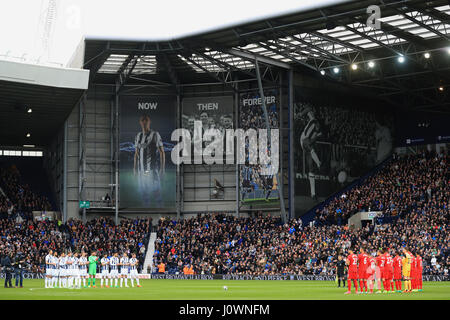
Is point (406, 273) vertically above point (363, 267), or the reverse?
point (363, 267)

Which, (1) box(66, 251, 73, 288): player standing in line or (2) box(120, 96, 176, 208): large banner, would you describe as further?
(2) box(120, 96, 176, 208): large banner

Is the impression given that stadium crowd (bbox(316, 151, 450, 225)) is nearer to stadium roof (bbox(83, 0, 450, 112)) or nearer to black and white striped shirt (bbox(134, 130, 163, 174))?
stadium roof (bbox(83, 0, 450, 112))

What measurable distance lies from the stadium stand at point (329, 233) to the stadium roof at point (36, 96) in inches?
583

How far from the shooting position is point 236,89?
70750mm

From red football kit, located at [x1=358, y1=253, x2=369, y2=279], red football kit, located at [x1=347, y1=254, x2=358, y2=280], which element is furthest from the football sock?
red football kit, located at [x1=358, y1=253, x2=369, y2=279]

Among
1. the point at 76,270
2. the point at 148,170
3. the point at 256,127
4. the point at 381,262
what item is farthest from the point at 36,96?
the point at 381,262

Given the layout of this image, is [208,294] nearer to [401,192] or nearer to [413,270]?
[413,270]

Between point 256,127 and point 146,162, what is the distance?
37.3 ft

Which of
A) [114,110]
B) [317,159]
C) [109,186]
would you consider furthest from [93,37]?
[317,159]

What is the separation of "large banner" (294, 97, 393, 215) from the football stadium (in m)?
0.15

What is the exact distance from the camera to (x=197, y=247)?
209 feet

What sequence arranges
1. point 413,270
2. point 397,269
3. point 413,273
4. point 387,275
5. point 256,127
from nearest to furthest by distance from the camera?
point 387,275, point 397,269, point 413,270, point 413,273, point 256,127

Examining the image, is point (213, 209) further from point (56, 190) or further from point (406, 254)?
point (406, 254)

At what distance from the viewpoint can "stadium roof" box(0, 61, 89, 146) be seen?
51000mm
